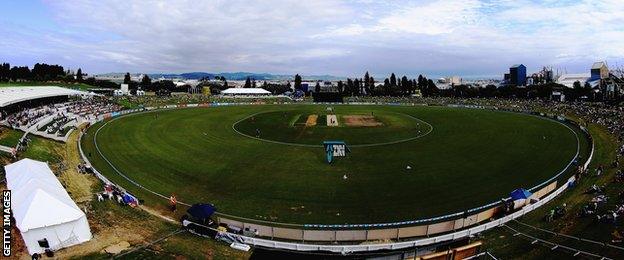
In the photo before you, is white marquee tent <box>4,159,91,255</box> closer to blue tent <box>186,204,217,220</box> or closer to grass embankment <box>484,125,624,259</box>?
blue tent <box>186,204,217,220</box>

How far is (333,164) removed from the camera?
46844mm

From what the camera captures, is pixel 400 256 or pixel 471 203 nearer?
pixel 400 256

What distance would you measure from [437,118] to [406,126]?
52.0 ft

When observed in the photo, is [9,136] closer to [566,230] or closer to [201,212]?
[201,212]

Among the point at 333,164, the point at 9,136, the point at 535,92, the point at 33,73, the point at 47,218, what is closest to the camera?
the point at 47,218

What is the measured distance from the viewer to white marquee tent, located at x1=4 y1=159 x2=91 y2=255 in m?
23.1

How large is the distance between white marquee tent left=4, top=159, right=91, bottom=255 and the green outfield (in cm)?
890

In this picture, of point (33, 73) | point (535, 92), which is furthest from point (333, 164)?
point (33, 73)

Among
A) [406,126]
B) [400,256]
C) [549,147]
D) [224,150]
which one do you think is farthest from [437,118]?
[400,256]

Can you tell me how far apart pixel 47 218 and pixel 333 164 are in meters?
28.3

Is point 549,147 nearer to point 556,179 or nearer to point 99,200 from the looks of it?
point 556,179

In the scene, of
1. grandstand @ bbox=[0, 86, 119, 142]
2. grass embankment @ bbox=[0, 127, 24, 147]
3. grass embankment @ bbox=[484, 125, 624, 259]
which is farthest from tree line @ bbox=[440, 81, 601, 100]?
grass embankment @ bbox=[0, 127, 24, 147]

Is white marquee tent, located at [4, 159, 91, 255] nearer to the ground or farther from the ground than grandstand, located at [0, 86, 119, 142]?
nearer to the ground

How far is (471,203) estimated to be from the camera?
34.3 meters
